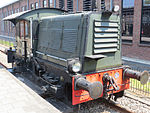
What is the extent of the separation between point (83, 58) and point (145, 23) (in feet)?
30.3

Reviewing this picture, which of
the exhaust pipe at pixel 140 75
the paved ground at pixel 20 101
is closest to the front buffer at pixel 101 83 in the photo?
the exhaust pipe at pixel 140 75

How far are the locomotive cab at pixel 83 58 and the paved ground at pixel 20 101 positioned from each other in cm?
51

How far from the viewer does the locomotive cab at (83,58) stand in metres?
4.59

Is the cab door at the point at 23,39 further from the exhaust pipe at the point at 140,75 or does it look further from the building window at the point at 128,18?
the building window at the point at 128,18

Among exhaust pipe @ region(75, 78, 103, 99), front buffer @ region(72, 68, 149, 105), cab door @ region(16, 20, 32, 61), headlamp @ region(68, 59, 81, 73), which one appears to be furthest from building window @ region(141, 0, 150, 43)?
exhaust pipe @ region(75, 78, 103, 99)

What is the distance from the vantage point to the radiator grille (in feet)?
16.0

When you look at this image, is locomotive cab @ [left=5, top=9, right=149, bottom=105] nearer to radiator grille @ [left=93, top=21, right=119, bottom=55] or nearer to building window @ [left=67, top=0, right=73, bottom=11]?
radiator grille @ [left=93, top=21, right=119, bottom=55]

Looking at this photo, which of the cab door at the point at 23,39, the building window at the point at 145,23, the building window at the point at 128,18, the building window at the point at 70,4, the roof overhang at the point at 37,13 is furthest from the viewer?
the building window at the point at 70,4

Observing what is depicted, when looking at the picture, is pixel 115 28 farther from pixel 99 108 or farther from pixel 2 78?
pixel 2 78

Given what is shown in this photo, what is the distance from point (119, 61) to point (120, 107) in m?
1.39

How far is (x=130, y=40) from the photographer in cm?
1348

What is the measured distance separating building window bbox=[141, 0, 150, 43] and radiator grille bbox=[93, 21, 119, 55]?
308 inches

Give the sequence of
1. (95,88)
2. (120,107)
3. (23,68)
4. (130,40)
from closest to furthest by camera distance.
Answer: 1. (95,88)
2. (120,107)
3. (23,68)
4. (130,40)

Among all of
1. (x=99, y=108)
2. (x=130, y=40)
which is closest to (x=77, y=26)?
(x=99, y=108)
